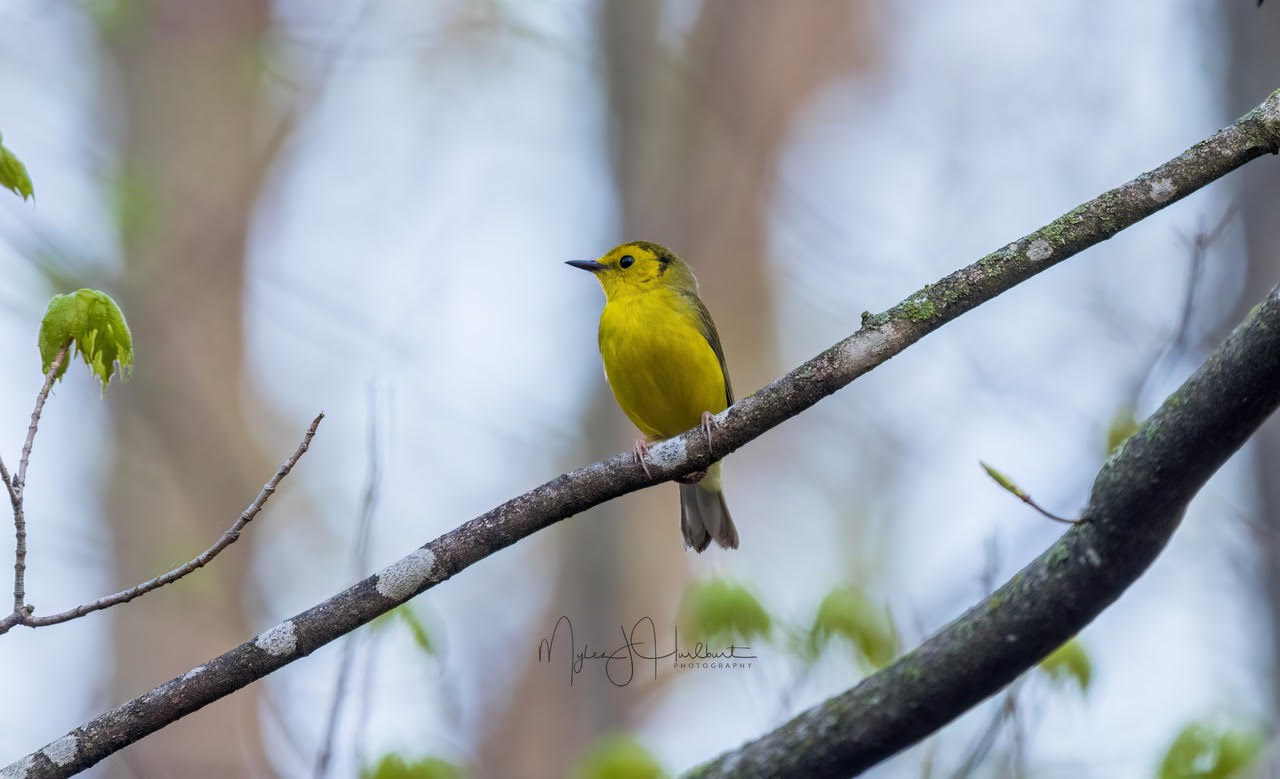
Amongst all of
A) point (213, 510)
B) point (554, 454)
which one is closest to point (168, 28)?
point (213, 510)

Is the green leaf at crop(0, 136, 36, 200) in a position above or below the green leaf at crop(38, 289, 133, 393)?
above

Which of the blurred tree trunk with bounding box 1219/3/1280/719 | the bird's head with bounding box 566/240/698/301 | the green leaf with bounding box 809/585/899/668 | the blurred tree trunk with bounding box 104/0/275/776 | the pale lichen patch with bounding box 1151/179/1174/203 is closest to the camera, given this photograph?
the pale lichen patch with bounding box 1151/179/1174/203

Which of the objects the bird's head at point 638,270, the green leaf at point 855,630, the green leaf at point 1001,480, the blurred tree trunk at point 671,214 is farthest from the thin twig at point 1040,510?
the blurred tree trunk at point 671,214

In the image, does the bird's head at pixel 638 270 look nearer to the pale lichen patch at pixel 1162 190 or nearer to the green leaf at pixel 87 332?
the pale lichen patch at pixel 1162 190

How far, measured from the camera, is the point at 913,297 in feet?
9.95

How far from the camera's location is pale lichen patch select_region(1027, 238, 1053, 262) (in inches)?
115

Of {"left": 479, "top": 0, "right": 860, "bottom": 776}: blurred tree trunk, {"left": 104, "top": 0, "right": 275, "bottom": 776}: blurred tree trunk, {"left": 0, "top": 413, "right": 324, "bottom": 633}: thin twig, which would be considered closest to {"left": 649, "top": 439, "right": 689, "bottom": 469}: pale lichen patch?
{"left": 0, "top": 413, "right": 324, "bottom": 633}: thin twig

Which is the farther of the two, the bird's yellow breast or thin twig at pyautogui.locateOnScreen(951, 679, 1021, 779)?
the bird's yellow breast

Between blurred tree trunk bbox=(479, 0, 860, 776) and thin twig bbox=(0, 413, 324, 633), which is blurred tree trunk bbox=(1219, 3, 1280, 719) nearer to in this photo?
blurred tree trunk bbox=(479, 0, 860, 776)

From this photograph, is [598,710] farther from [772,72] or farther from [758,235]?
[772,72]

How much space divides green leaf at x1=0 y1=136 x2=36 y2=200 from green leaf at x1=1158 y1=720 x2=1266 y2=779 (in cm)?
384

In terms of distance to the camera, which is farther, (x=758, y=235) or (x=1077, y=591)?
(x=758, y=235)

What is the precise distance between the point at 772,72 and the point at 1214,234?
8203 mm

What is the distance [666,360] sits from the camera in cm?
531
